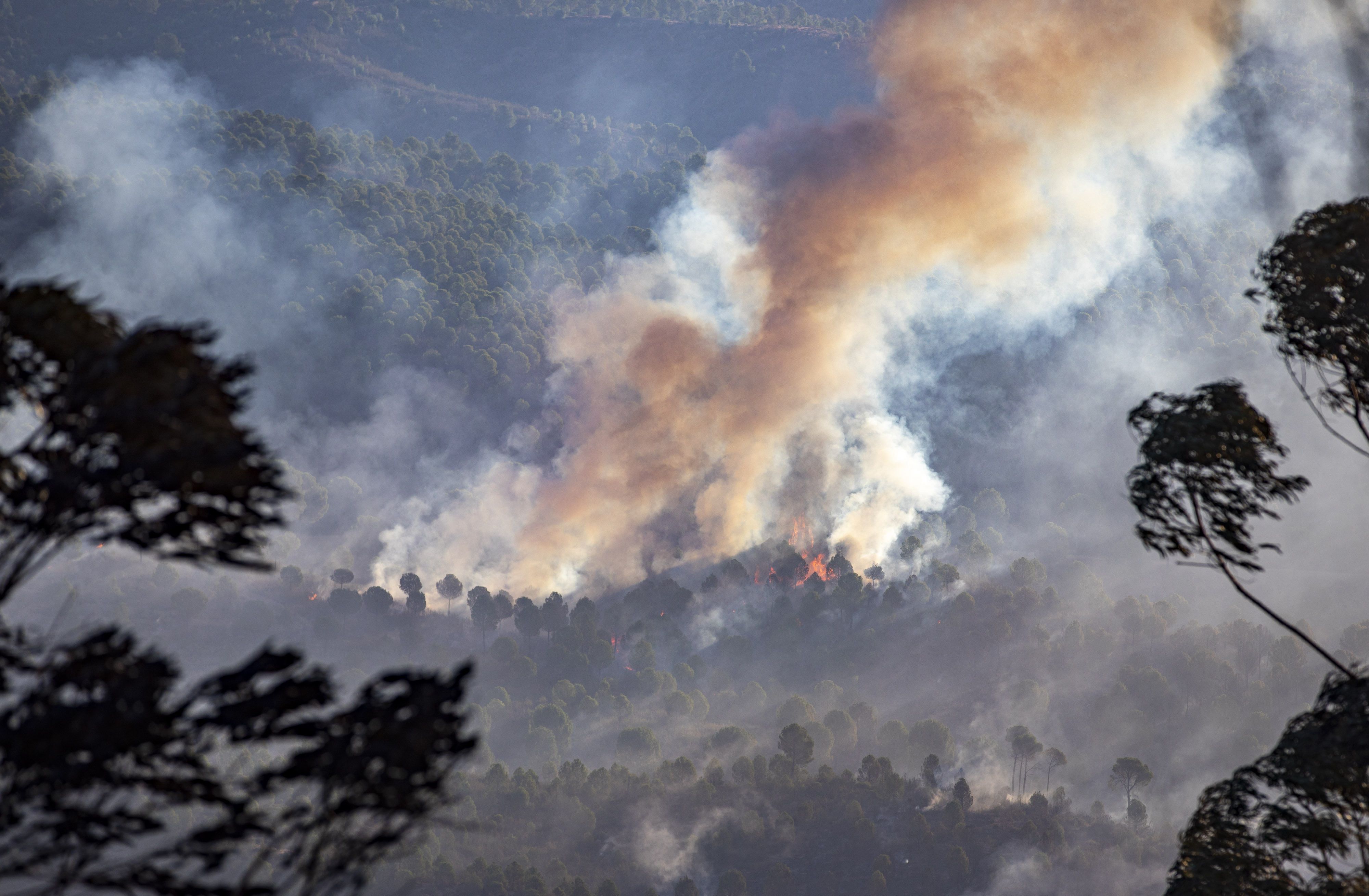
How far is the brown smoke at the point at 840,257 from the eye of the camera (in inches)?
5364

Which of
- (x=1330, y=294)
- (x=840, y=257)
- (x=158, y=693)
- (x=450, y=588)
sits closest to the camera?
(x=158, y=693)

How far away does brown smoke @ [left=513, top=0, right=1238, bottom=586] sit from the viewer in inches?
5364

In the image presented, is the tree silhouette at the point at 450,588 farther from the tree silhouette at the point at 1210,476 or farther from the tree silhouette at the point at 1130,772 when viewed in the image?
the tree silhouette at the point at 1210,476

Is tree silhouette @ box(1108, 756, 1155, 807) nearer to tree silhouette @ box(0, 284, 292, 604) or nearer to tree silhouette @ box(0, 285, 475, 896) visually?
tree silhouette @ box(0, 285, 475, 896)

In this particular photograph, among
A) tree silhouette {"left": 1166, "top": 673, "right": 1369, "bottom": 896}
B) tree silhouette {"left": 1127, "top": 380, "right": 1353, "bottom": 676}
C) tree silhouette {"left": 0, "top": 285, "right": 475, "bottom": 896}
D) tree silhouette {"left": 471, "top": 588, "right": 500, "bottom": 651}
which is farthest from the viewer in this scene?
tree silhouette {"left": 471, "top": 588, "right": 500, "bottom": 651}

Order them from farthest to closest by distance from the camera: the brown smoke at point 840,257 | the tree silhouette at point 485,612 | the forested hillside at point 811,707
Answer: the tree silhouette at point 485,612 < the brown smoke at point 840,257 < the forested hillside at point 811,707

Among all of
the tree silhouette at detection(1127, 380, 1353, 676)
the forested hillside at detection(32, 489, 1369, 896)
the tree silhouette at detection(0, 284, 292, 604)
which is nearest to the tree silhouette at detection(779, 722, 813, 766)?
the forested hillside at detection(32, 489, 1369, 896)

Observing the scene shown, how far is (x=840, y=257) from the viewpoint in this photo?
152000mm

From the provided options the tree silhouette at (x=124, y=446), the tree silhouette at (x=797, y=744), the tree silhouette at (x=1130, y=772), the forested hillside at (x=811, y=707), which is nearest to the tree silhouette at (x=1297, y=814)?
the tree silhouette at (x=124, y=446)

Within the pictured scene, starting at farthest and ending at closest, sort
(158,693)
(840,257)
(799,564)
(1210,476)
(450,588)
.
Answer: (799,564)
(450,588)
(840,257)
(1210,476)
(158,693)

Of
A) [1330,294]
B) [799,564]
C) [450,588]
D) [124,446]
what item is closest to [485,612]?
[450,588]

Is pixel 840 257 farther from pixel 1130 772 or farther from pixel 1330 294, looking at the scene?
pixel 1330 294

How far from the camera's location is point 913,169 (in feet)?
459

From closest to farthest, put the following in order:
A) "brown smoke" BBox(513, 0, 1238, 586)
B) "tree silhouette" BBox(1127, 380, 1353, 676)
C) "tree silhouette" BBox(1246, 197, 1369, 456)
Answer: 1. "tree silhouette" BBox(1127, 380, 1353, 676)
2. "tree silhouette" BBox(1246, 197, 1369, 456)
3. "brown smoke" BBox(513, 0, 1238, 586)
